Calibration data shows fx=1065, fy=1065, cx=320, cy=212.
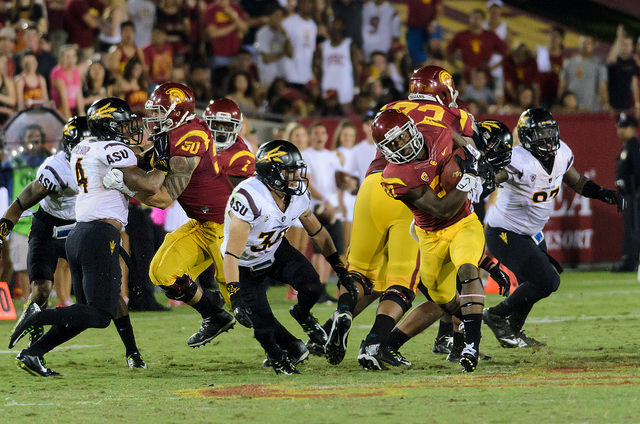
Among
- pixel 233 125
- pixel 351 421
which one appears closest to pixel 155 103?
pixel 233 125

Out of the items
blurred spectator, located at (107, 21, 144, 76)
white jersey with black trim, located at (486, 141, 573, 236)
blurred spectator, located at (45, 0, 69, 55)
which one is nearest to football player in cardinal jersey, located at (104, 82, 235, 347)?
white jersey with black trim, located at (486, 141, 573, 236)

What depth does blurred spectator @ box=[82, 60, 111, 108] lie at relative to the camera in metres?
12.7

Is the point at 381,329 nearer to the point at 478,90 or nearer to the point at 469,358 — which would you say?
the point at 469,358

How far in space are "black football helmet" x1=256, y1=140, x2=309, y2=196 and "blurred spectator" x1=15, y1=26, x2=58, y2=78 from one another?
23.5 feet

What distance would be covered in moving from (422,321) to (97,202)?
2.25 m

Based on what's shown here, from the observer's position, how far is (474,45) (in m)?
17.0

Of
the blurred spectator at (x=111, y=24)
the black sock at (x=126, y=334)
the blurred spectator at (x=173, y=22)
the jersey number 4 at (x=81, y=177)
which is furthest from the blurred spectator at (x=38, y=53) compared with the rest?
the black sock at (x=126, y=334)

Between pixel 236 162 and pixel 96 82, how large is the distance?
5.33 metres

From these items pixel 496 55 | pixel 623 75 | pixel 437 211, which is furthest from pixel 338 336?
pixel 496 55

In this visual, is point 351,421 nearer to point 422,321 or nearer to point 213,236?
point 422,321

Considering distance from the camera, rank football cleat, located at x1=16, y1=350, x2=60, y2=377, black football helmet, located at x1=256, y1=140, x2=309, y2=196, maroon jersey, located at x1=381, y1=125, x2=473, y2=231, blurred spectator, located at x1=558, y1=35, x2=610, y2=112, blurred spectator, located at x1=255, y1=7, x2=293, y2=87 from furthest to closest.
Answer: blurred spectator, located at x1=558, y1=35, x2=610, y2=112 → blurred spectator, located at x1=255, y1=7, x2=293, y2=87 → football cleat, located at x1=16, y1=350, x2=60, y2=377 → black football helmet, located at x1=256, y1=140, x2=309, y2=196 → maroon jersey, located at x1=381, y1=125, x2=473, y2=231

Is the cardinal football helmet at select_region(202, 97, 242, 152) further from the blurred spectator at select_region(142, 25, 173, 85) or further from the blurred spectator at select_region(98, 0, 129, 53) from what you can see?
the blurred spectator at select_region(98, 0, 129, 53)

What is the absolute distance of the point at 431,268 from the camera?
265 inches

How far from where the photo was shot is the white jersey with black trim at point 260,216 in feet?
21.6
